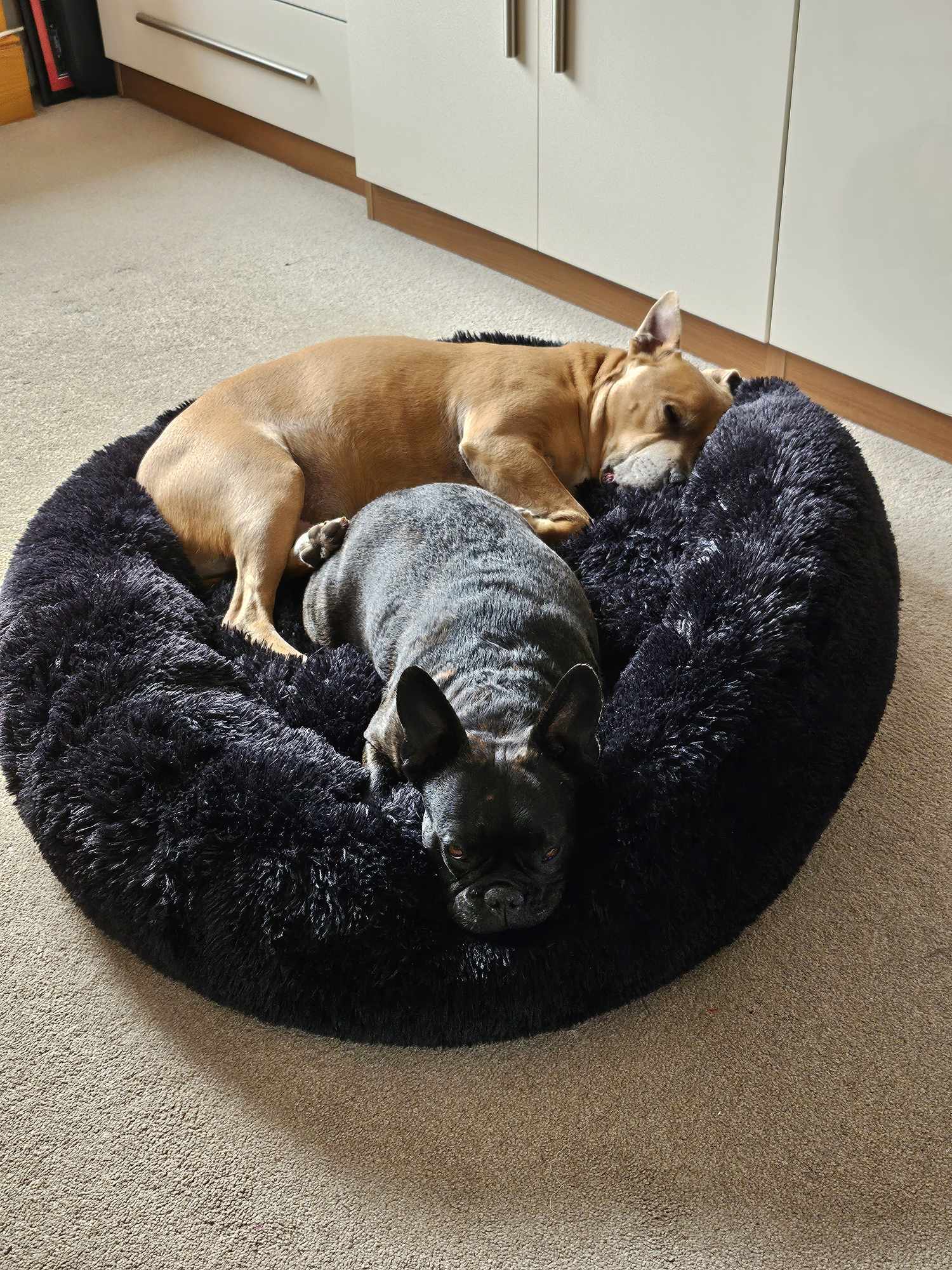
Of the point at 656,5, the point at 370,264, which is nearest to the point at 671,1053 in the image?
the point at 656,5

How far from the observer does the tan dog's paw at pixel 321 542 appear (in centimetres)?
270

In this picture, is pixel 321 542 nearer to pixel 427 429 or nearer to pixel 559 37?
pixel 427 429

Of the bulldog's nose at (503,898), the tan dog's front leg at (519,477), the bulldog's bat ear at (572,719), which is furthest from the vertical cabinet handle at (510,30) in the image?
the bulldog's nose at (503,898)

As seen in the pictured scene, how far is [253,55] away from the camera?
4789 millimetres

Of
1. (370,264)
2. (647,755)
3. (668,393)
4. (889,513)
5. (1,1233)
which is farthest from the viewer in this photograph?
(370,264)

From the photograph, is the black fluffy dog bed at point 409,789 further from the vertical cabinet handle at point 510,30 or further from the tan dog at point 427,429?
the vertical cabinet handle at point 510,30

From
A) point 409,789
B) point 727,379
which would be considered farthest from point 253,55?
point 409,789

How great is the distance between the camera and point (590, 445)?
308 centimetres

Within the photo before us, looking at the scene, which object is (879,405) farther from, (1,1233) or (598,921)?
(1,1233)

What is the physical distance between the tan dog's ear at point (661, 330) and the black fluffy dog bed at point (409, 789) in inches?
18.7

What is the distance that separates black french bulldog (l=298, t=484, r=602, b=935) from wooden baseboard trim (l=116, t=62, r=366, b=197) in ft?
8.85

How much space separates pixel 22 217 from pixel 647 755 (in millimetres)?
3763

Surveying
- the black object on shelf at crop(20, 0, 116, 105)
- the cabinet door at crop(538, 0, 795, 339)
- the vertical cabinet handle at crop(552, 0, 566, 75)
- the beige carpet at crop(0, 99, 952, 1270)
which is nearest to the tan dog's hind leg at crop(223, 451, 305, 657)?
the beige carpet at crop(0, 99, 952, 1270)

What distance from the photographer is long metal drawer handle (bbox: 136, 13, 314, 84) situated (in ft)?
15.2
